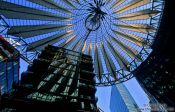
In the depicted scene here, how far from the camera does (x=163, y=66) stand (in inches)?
1216

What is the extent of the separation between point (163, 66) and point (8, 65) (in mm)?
23646

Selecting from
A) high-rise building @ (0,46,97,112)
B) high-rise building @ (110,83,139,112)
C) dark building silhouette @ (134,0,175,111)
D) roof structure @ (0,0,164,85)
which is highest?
high-rise building @ (110,83,139,112)

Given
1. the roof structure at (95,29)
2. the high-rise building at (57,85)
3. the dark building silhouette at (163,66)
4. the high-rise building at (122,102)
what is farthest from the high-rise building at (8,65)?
the high-rise building at (122,102)

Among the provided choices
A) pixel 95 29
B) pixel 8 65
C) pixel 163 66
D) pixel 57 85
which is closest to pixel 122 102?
pixel 95 29

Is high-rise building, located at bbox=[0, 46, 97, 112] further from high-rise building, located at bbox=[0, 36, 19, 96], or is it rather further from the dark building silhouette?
the dark building silhouette

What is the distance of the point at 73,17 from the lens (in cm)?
3747

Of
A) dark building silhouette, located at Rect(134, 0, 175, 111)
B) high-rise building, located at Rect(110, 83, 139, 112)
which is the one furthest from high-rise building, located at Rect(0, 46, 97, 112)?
high-rise building, located at Rect(110, 83, 139, 112)

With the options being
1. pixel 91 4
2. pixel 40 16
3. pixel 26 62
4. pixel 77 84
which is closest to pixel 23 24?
pixel 40 16

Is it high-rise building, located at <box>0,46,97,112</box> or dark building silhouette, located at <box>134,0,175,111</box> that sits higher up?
dark building silhouette, located at <box>134,0,175,111</box>

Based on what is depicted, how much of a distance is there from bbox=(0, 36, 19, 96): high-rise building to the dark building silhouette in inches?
807

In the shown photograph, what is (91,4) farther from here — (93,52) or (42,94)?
(42,94)

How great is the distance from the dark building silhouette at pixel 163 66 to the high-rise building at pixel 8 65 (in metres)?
20.5

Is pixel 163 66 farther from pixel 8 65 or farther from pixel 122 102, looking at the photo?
pixel 122 102

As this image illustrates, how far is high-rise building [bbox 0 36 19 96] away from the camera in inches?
1329
